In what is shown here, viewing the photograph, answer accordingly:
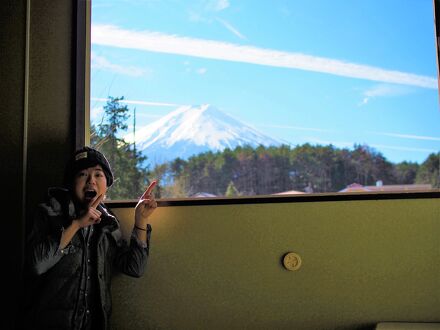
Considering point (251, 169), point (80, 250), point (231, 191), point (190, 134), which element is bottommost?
point (80, 250)

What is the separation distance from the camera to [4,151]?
216 cm

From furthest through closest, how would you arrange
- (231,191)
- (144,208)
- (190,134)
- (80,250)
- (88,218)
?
(190,134) → (231,191) → (144,208) → (80,250) → (88,218)

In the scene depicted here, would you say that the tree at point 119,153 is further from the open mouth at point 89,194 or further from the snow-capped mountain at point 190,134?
the open mouth at point 89,194

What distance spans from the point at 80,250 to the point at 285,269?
2.92 ft

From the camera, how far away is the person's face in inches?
73.0

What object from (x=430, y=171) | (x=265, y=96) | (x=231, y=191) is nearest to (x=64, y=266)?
(x=231, y=191)

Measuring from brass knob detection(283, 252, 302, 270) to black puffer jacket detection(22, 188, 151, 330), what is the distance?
62 centimetres

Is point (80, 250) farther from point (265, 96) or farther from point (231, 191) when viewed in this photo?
point (265, 96)

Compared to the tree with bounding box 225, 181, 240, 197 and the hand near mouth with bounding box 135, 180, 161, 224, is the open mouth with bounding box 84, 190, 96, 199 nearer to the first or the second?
the hand near mouth with bounding box 135, 180, 161, 224

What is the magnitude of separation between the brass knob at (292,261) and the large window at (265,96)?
11.4 inches

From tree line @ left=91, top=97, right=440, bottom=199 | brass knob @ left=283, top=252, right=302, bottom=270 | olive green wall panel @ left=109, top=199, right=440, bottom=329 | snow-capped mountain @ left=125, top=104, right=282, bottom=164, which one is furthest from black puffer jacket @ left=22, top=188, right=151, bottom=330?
brass knob @ left=283, top=252, right=302, bottom=270

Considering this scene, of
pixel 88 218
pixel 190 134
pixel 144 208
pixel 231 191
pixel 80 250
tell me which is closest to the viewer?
pixel 88 218

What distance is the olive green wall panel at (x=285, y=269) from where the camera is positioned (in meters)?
1.92

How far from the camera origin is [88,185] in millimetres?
1861
